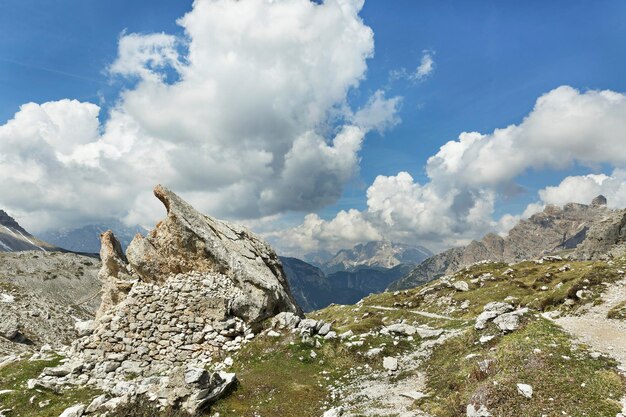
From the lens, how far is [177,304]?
30.2 metres

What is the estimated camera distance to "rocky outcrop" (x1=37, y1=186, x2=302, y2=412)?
26578mm

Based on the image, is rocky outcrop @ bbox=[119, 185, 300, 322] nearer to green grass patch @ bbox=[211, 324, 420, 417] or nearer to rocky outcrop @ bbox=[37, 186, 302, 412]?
rocky outcrop @ bbox=[37, 186, 302, 412]

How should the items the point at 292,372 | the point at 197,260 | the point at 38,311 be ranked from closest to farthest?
1. the point at 292,372
2. the point at 197,260
3. the point at 38,311

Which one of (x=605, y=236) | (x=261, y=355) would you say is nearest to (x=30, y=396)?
(x=261, y=355)

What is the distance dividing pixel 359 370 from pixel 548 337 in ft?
37.7

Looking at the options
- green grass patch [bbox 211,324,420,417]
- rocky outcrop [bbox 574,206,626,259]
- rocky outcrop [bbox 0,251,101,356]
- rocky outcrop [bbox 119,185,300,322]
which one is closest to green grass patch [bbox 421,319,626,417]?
green grass patch [bbox 211,324,420,417]

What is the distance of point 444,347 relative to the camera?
1037 inches

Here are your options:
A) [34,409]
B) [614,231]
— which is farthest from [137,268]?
[614,231]

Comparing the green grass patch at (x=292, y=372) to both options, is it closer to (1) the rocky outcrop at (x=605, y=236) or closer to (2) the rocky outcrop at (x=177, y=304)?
(2) the rocky outcrop at (x=177, y=304)

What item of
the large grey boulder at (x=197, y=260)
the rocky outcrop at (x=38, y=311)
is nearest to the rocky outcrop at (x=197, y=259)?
the large grey boulder at (x=197, y=260)

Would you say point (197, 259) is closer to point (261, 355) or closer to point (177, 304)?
point (177, 304)

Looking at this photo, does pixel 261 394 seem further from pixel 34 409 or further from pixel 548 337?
pixel 548 337

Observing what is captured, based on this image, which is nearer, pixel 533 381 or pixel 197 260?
pixel 533 381

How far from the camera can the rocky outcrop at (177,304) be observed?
26578mm
